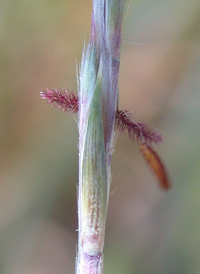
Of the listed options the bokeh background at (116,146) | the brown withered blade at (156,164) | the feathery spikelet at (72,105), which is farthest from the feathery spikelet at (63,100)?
the bokeh background at (116,146)

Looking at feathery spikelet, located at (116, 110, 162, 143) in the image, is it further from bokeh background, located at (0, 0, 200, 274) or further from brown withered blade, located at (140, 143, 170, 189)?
bokeh background, located at (0, 0, 200, 274)

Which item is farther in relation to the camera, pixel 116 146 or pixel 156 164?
pixel 116 146

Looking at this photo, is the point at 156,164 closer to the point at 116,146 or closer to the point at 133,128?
the point at 133,128

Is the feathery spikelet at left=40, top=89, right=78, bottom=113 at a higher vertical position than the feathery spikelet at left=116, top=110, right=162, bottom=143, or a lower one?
higher

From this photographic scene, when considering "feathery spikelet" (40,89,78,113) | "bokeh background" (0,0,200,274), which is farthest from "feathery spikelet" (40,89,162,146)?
"bokeh background" (0,0,200,274)

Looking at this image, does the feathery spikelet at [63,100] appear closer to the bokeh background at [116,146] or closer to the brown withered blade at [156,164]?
the brown withered blade at [156,164]

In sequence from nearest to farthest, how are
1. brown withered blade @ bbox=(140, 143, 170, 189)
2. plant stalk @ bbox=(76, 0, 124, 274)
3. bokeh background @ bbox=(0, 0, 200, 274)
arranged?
plant stalk @ bbox=(76, 0, 124, 274)
brown withered blade @ bbox=(140, 143, 170, 189)
bokeh background @ bbox=(0, 0, 200, 274)

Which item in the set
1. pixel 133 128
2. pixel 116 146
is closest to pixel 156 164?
pixel 133 128
